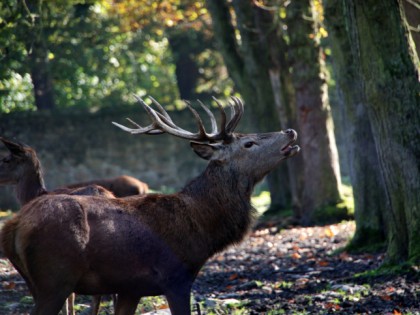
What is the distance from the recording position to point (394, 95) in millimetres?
10250

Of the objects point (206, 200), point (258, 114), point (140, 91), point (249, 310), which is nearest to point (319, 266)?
point (249, 310)

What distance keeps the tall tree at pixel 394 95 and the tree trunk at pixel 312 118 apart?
23.3 ft

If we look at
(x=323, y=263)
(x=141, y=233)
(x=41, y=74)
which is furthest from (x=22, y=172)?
(x=41, y=74)

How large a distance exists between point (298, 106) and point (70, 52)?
35.5 ft

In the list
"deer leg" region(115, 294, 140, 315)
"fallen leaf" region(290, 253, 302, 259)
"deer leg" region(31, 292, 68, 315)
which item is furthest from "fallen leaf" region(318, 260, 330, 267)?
"deer leg" region(31, 292, 68, 315)

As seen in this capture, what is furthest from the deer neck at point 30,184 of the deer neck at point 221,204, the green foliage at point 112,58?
the green foliage at point 112,58

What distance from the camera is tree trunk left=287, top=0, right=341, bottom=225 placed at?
1756cm

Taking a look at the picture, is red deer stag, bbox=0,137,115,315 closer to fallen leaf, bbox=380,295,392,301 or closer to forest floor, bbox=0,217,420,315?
forest floor, bbox=0,217,420,315

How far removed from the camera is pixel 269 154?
902 cm

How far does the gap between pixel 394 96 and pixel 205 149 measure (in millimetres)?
2686

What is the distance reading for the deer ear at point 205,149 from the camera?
8698 mm

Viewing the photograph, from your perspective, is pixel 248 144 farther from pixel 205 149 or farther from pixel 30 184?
pixel 30 184

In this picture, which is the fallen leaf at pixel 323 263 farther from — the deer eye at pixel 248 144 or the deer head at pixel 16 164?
the deer eye at pixel 248 144

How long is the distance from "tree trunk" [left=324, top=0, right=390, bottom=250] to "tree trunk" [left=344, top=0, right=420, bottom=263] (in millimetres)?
2701
